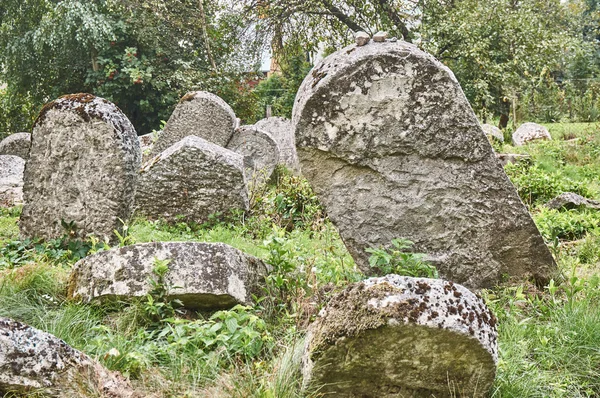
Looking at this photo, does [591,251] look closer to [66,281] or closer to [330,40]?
[66,281]

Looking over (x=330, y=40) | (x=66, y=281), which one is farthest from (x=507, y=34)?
(x=66, y=281)

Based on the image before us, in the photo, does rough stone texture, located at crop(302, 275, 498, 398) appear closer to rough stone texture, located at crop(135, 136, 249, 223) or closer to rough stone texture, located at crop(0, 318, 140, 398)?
rough stone texture, located at crop(0, 318, 140, 398)

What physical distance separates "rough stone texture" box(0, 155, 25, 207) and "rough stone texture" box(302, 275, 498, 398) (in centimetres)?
825

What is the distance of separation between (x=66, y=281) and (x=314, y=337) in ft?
7.36

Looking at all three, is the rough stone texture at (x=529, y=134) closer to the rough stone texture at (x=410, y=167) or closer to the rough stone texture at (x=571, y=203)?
the rough stone texture at (x=571, y=203)

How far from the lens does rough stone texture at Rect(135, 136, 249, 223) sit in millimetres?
7652

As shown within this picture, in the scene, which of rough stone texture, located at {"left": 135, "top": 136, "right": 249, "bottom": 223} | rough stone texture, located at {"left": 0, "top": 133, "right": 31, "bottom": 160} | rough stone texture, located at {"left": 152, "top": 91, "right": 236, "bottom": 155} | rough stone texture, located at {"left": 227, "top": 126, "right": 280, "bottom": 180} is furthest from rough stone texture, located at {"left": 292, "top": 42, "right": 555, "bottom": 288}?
rough stone texture, located at {"left": 0, "top": 133, "right": 31, "bottom": 160}

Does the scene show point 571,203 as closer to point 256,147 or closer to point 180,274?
point 180,274

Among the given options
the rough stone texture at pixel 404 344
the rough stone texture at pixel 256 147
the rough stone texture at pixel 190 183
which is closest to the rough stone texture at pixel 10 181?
the rough stone texture at pixel 190 183

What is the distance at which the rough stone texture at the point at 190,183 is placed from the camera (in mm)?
7652

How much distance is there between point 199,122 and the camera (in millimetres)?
11297

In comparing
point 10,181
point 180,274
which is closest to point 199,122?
point 10,181

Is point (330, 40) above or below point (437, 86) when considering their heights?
above

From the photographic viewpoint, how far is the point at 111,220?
5.48 metres
